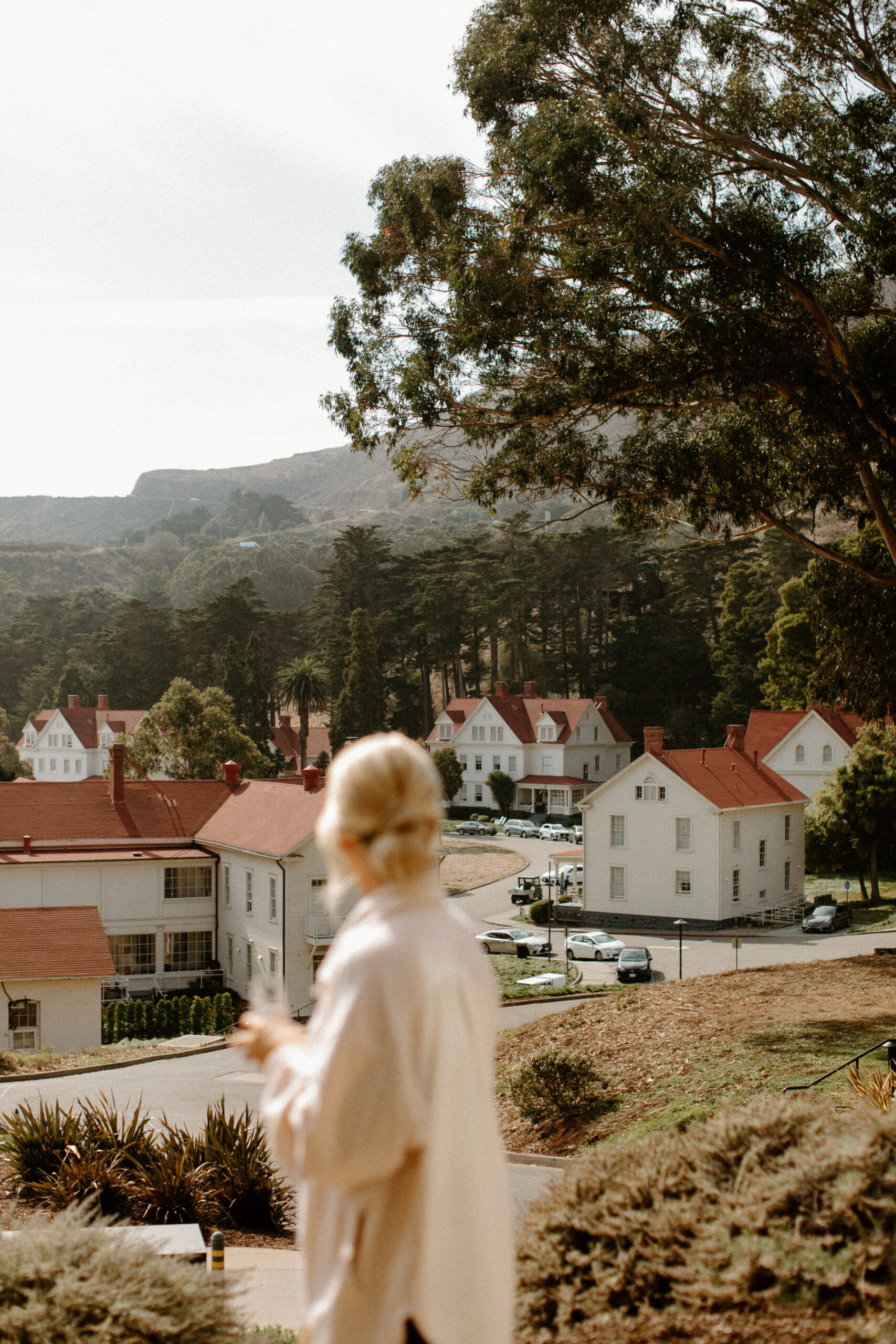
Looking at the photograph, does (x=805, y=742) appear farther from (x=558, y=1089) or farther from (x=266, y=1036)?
(x=266, y=1036)

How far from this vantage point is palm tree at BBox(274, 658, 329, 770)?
250ft

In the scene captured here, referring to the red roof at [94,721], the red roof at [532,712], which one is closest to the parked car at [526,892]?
the red roof at [532,712]

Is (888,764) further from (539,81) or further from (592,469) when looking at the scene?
(539,81)

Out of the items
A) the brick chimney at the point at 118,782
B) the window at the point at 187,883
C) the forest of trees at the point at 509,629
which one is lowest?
the window at the point at 187,883

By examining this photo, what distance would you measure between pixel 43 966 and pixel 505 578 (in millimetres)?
66113

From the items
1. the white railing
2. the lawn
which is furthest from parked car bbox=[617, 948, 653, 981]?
the lawn

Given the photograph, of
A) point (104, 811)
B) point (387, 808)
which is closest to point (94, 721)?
point (104, 811)

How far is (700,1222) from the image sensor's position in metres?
5.11

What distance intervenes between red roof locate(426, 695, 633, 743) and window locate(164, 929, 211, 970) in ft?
135

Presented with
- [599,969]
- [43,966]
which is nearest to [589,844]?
[599,969]

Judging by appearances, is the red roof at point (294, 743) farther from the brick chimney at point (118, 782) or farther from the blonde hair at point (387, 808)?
the blonde hair at point (387, 808)

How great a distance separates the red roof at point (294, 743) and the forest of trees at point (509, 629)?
3436 millimetres

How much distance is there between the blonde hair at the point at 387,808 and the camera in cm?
288

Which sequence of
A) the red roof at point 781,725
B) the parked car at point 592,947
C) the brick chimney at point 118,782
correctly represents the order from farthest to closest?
the red roof at point 781,725 < the brick chimney at point 118,782 < the parked car at point 592,947
